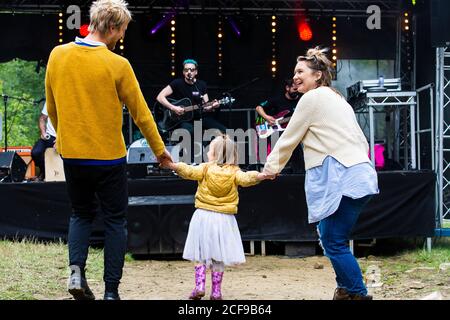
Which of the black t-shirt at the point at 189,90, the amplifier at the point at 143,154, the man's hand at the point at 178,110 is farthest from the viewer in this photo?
the black t-shirt at the point at 189,90

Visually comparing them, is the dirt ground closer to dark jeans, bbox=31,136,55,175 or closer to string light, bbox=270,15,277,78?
dark jeans, bbox=31,136,55,175

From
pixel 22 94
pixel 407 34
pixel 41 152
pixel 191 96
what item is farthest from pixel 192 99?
pixel 22 94

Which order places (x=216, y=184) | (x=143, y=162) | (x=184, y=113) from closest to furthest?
1. (x=216, y=184)
2. (x=143, y=162)
3. (x=184, y=113)

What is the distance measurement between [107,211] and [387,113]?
7.94 m

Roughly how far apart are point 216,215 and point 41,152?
494cm

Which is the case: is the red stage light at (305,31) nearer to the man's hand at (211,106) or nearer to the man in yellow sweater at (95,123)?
the man's hand at (211,106)

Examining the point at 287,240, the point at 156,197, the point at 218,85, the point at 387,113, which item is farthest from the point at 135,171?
the point at 387,113

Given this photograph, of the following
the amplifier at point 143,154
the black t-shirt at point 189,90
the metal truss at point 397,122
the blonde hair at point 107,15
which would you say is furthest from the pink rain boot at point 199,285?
the metal truss at point 397,122

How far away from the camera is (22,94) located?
2767cm

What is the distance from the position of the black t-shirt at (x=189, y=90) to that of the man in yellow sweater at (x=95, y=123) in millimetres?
5337

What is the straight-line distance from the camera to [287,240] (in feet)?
27.9

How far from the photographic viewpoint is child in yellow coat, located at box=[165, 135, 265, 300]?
5594 mm

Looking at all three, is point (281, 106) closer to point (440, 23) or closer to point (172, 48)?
point (172, 48)

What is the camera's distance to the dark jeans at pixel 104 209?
13.8 ft
